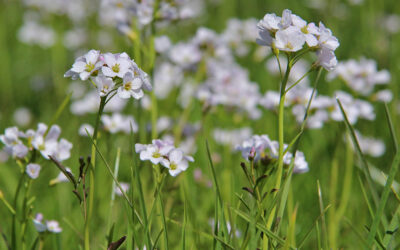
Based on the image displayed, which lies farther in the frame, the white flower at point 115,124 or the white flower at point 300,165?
the white flower at point 115,124

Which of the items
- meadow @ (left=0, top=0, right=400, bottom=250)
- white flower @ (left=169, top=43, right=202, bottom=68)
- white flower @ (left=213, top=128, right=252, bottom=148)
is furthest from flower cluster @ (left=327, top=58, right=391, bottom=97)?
white flower @ (left=169, top=43, right=202, bottom=68)

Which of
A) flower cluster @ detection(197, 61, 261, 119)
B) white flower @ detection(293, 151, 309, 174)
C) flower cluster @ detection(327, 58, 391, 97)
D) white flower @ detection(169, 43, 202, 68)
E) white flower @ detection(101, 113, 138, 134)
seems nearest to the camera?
white flower @ detection(293, 151, 309, 174)

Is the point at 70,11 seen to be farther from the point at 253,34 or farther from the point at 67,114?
the point at 253,34

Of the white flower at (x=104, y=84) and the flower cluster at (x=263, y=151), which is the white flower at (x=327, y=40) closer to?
the flower cluster at (x=263, y=151)

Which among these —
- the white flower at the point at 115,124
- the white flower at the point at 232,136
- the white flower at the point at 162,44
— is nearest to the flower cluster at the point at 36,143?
the white flower at the point at 115,124

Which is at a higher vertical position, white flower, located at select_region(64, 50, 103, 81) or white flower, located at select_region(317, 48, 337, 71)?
white flower, located at select_region(317, 48, 337, 71)

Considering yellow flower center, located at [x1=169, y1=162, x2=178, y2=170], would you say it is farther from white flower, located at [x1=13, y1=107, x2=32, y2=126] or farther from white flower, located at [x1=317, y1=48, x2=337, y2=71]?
white flower, located at [x1=13, y1=107, x2=32, y2=126]

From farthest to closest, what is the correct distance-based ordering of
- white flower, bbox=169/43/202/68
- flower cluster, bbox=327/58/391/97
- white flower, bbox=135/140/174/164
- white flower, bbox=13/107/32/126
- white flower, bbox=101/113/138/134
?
white flower, bbox=13/107/32/126 < white flower, bbox=169/43/202/68 < flower cluster, bbox=327/58/391/97 < white flower, bbox=101/113/138/134 < white flower, bbox=135/140/174/164

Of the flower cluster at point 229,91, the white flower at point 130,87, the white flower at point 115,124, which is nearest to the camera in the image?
the white flower at point 130,87
